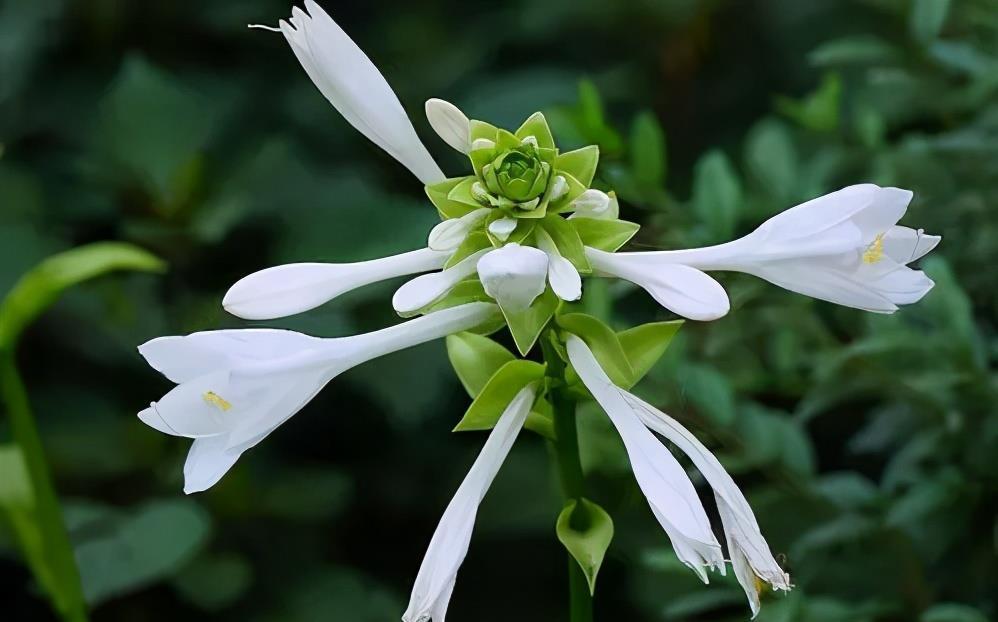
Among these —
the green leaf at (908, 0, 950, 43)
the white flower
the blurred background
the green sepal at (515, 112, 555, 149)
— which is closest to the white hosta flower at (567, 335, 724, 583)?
the white flower

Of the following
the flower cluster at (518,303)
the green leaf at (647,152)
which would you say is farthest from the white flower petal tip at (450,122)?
the green leaf at (647,152)

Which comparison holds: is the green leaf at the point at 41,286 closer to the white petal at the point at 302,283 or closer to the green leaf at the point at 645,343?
the white petal at the point at 302,283

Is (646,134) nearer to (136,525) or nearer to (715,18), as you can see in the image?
(715,18)

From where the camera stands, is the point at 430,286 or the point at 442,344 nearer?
the point at 430,286

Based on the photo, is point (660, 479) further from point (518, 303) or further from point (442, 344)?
point (442, 344)

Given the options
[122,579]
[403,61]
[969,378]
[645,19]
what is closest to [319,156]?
[403,61]

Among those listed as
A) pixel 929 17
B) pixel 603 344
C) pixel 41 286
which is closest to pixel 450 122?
pixel 603 344
